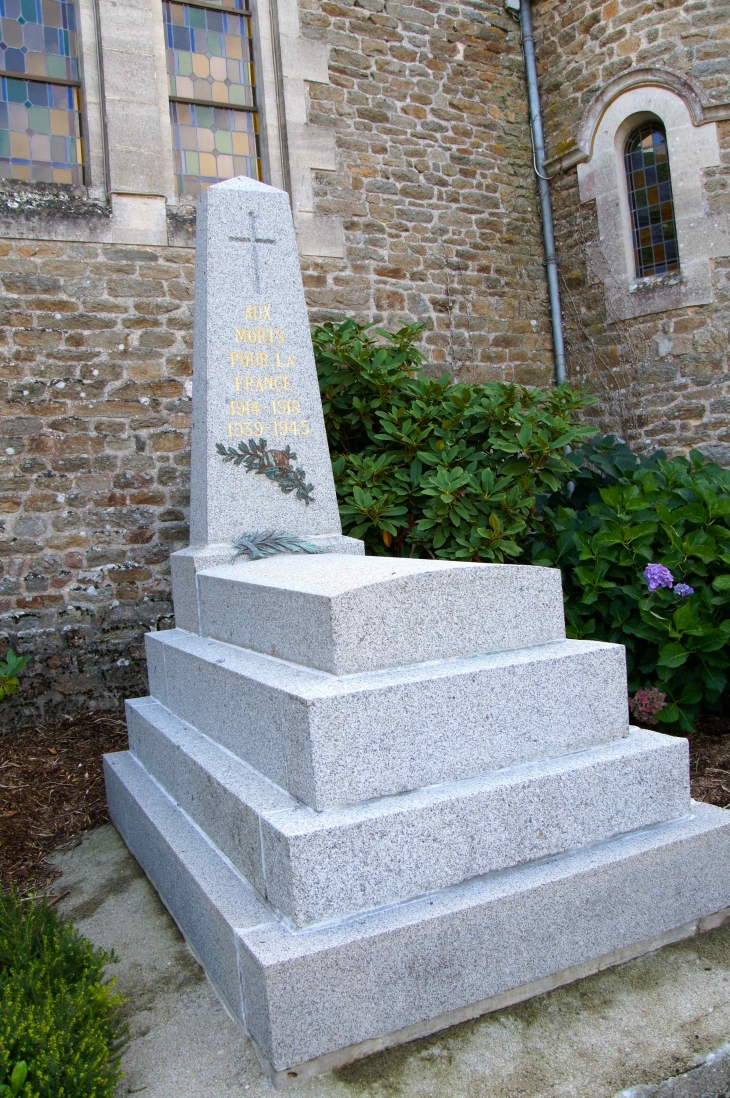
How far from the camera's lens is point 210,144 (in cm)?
685

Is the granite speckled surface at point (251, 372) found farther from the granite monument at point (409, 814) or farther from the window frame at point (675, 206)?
the window frame at point (675, 206)

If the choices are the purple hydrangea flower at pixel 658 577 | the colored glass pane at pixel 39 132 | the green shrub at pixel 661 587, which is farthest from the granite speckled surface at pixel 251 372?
the colored glass pane at pixel 39 132

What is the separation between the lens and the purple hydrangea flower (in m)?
3.79

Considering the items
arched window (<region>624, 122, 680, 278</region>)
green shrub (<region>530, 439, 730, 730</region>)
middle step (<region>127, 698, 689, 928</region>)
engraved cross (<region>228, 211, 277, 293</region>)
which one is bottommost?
middle step (<region>127, 698, 689, 928</region>)

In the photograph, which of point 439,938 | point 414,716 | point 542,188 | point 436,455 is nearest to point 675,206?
point 542,188

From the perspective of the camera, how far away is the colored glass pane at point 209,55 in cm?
675

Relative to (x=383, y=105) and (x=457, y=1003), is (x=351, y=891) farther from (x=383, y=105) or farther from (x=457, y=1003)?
(x=383, y=105)

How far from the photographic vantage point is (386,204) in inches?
293

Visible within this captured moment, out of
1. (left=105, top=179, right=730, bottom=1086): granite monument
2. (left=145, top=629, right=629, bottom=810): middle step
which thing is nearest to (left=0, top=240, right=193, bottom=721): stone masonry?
(left=105, top=179, right=730, bottom=1086): granite monument

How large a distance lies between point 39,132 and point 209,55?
1629mm

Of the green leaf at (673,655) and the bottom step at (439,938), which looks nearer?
the bottom step at (439,938)

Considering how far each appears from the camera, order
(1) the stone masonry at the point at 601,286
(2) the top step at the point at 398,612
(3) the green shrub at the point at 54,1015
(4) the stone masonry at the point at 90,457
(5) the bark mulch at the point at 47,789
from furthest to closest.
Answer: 1. (1) the stone masonry at the point at 601,286
2. (4) the stone masonry at the point at 90,457
3. (5) the bark mulch at the point at 47,789
4. (2) the top step at the point at 398,612
5. (3) the green shrub at the point at 54,1015

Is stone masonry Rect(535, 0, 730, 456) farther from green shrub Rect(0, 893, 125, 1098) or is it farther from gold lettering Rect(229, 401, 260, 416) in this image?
green shrub Rect(0, 893, 125, 1098)

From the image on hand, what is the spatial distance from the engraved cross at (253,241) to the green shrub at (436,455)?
1.36 m
